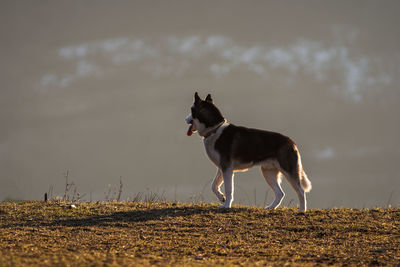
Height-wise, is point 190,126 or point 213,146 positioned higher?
point 190,126

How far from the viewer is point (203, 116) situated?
12.0 metres

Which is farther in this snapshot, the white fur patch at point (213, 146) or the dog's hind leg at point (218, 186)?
the dog's hind leg at point (218, 186)

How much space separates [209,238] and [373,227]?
13.0ft

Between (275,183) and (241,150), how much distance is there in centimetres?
146

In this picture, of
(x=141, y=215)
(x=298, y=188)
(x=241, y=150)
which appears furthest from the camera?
(x=298, y=188)

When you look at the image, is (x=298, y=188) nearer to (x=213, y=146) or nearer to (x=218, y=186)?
(x=218, y=186)

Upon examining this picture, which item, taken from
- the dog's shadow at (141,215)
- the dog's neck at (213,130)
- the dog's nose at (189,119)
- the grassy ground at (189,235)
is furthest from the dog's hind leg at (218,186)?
the dog's nose at (189,119)

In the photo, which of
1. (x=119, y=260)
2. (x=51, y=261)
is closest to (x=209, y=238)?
(x=119, y=260)

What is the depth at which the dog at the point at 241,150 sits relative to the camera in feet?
37.9

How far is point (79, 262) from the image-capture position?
19.2 feet

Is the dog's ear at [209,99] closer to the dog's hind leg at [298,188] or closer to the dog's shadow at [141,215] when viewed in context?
the dog's hind leg at [298,188]

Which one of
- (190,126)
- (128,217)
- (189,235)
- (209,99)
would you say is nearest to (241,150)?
(190,126)

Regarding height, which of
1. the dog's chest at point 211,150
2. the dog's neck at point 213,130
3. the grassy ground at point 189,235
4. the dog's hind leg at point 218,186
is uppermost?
the dog's neck at point 213,130

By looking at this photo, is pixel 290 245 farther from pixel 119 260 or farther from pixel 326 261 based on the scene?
pixel 119 260
